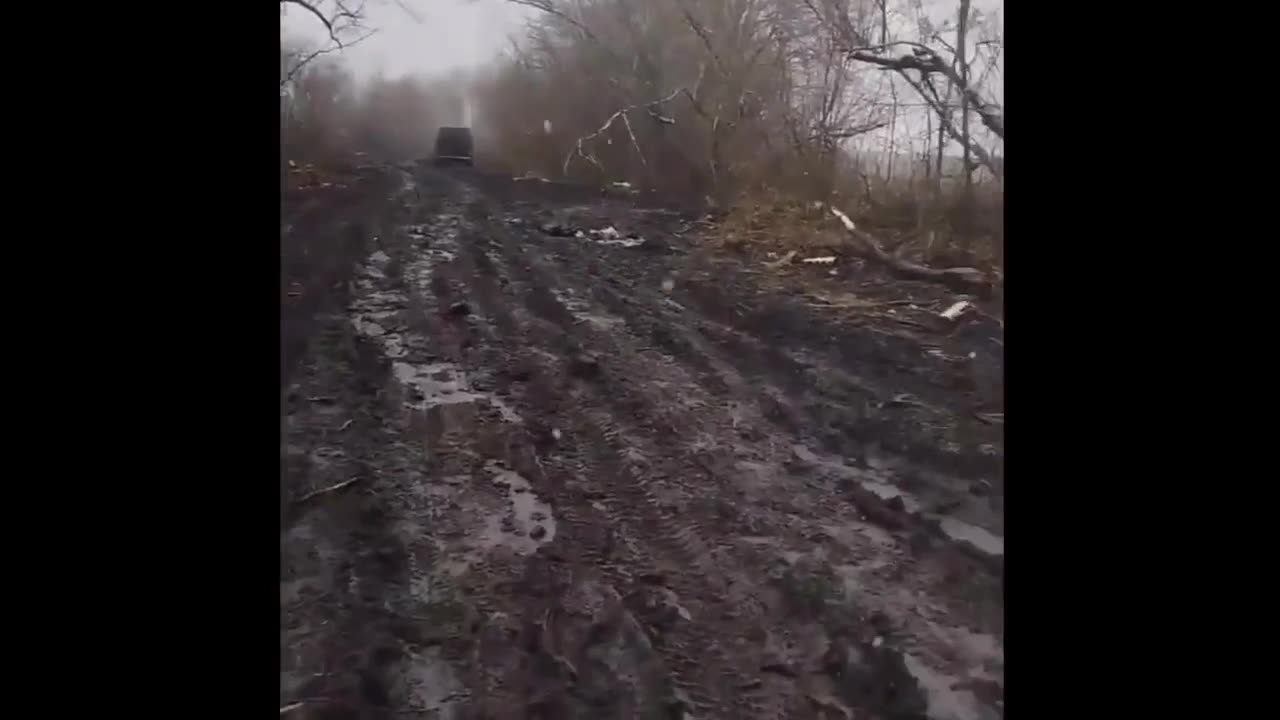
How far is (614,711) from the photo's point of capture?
113cm

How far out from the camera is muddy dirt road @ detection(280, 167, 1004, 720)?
1154 mm

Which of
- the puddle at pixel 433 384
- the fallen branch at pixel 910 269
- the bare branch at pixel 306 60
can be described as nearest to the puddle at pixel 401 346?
the puddle at pixel 433 384

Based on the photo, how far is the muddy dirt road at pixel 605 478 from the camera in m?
1.15

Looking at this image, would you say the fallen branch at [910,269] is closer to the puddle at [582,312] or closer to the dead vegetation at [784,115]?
the dead vegetation at [784,115]

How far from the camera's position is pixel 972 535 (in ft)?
4.23

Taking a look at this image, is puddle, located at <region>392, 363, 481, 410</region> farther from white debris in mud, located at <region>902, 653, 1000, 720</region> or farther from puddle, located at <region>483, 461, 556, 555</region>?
white debris in mud, located at <region>902, 653, 1000, 720</region>

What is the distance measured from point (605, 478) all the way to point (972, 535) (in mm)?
580

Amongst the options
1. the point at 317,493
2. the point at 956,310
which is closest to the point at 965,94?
the point at 956,310
